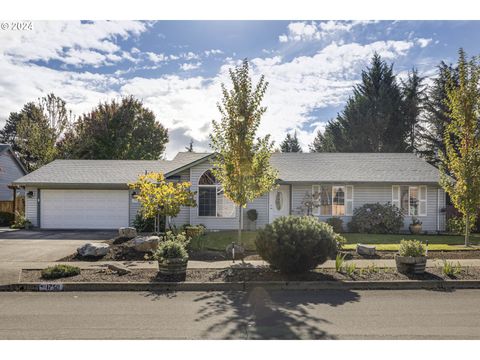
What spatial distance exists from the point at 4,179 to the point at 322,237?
1147 inches

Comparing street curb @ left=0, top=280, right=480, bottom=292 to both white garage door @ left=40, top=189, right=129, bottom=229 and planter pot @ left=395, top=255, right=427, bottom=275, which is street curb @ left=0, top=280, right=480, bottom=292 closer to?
planter pot @ left=395, top=255, right=427, bottom=275

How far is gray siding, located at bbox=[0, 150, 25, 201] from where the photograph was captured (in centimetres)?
2923

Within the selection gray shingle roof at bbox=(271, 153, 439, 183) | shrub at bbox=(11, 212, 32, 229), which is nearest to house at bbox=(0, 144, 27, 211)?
shrub at bbox=(11, 212, 32, 229)

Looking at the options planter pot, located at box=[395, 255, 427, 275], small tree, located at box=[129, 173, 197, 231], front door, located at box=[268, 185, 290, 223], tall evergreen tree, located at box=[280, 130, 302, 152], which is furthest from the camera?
tall evergreen tree, located at box=[280, 130, 302, 152]

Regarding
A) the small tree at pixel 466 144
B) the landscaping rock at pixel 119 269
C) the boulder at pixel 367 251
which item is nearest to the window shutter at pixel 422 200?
the small tree at pixel 466 144

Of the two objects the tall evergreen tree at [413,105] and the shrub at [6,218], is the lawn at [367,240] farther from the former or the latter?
the tall evergreen tree at [413,105]

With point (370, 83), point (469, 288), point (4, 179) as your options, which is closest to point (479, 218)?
point (469, 288)

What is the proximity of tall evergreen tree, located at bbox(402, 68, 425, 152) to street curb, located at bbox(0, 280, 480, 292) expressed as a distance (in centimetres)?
3204

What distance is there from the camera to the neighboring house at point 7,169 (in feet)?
95.9

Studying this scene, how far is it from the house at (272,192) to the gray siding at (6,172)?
8.90 m

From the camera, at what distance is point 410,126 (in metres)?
37.8

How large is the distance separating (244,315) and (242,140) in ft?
21.0

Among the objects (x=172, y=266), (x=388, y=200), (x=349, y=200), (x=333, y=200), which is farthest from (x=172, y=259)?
(x=388, y=200)

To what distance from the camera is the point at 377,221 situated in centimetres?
1864
